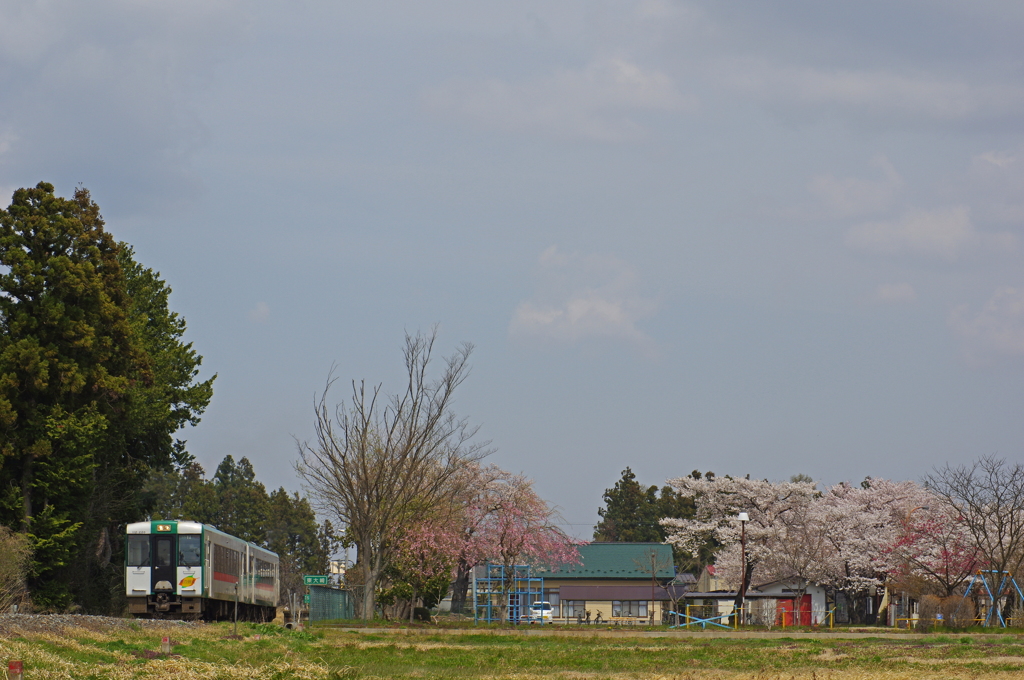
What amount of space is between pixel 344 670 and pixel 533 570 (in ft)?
170

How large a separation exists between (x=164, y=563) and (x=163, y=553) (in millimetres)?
298

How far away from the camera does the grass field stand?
1488cm

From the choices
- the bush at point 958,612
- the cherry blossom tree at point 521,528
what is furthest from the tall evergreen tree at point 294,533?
the bush at point 958,612

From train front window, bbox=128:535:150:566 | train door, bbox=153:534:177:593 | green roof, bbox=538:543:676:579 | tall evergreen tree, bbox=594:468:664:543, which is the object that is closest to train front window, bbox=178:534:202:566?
train door, bbox=153:534:177:593

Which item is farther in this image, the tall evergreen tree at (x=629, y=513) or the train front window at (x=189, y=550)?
the tall evergreen tree at (x=629, y=513)

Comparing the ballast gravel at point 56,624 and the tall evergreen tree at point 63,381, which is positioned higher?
the tall evergreen tree at point 63,381

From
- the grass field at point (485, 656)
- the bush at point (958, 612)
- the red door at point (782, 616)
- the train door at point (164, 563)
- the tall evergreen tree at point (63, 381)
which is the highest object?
the tall evergreen tree at point (63, 381)

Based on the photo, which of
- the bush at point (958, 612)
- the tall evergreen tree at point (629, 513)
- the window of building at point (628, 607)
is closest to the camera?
the bush at point (958, 612)

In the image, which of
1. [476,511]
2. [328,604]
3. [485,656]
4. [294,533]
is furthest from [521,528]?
[294,533]

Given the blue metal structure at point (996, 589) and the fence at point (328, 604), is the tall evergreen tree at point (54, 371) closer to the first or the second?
the fence at point (328, 604)

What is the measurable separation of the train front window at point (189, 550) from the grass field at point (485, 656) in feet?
20.1

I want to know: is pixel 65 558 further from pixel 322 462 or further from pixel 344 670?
pixel 344 670

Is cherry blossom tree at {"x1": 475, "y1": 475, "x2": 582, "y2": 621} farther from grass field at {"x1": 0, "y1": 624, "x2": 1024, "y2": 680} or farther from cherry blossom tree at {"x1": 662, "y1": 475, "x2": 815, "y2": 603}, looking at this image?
grass field at {"x1": 0, "y1": 624, "x2": 1024, "y2": 680}

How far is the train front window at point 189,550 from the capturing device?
3278 cm
